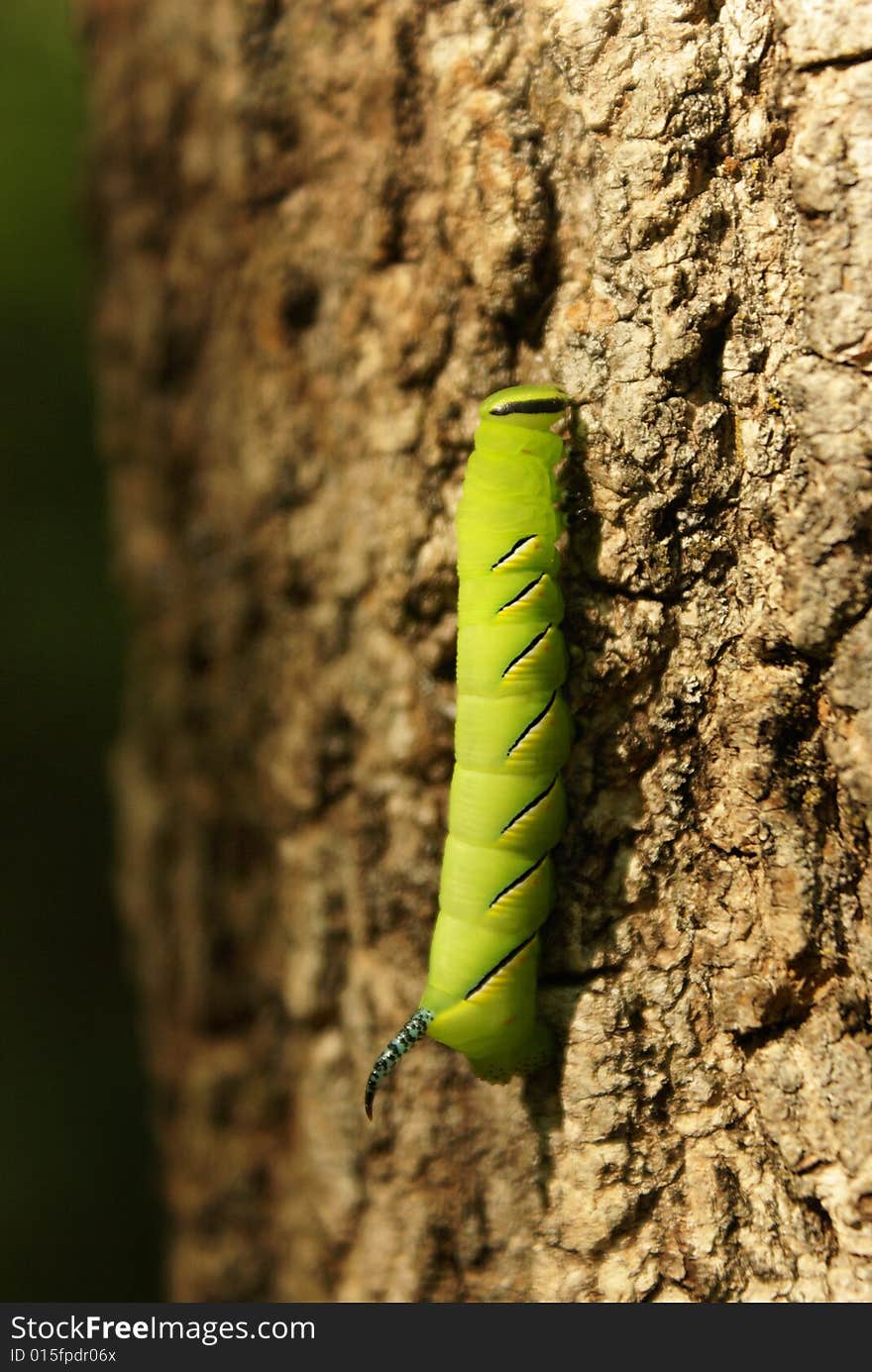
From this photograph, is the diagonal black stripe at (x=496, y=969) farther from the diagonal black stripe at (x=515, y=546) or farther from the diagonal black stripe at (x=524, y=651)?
the diagonal black stripe at (x=515, y=546)

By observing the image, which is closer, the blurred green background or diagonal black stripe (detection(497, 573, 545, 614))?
diagonal black stripe (detection(497, 573, 545, 614))

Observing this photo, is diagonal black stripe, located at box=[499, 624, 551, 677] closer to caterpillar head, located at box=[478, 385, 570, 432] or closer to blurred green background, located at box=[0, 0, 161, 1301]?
caterpillar head, located at box=[478, 385, 570, 432]

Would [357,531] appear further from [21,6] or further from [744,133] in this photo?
[21,6]

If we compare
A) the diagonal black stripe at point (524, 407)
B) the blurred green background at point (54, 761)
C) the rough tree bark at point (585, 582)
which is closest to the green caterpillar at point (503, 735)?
the diagonal black stripe at point (524, 407)

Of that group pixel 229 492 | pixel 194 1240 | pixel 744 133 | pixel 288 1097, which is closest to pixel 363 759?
pixel 229 492

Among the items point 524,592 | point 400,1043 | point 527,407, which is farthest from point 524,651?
point 400,1043

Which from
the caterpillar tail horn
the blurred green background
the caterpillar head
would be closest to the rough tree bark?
the caterpillar head
